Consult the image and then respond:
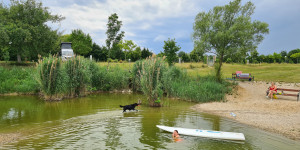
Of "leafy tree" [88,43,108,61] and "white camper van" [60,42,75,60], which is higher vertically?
"leafy tree" [88,43,108,61]

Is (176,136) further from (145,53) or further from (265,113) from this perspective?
(145,53)

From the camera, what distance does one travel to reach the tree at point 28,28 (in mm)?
29031

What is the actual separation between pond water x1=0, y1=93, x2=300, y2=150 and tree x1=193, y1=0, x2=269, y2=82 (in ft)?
39.0

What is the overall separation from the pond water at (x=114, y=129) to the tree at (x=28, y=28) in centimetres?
1925

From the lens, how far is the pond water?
24.8ft

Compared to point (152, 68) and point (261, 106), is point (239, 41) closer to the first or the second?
point (261, 106)

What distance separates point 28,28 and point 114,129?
27785mm

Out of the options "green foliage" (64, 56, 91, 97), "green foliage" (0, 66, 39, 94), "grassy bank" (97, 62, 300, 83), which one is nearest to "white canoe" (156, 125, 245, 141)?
"green foliage" (64, 56, 91, 97)

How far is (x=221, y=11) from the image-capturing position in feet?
76.8

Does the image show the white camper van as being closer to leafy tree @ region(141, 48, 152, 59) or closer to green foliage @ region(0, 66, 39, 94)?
green foliage @ region(0, 66, 39, 94)

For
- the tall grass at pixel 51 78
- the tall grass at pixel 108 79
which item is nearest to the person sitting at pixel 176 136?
the tall grass at pixel 51 78

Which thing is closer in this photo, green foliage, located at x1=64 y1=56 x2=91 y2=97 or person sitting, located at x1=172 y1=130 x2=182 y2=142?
person sitting, located at x1=172 y1=130 x2=182 y2=142

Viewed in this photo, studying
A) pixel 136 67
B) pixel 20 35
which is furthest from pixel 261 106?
pixel 20 35

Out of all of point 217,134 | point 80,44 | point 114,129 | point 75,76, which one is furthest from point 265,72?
point 80,44
